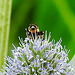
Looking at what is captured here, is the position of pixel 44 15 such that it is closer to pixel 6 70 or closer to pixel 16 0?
pixel 16 0

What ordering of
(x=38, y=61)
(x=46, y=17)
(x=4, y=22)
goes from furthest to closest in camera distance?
(x=46, y=17), (x=4, y=22), (x=38, y=61)

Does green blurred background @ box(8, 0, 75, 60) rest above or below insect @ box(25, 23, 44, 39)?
above

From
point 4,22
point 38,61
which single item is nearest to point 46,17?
point 4,22

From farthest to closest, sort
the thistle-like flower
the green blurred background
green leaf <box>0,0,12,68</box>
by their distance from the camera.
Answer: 1. the green blurred background
2. green leaf <box>0,0,12,68</box>
3. the thistle-like flower

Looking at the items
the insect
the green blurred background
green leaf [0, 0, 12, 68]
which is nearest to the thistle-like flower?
the insect

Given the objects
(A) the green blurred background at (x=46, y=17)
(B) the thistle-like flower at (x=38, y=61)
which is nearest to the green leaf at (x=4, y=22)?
(B) the thistle-like flower at (x=38, y=61)

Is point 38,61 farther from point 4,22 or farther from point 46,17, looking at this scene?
point 46,17

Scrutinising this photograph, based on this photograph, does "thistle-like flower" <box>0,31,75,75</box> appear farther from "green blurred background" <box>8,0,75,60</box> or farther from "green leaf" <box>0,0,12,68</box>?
"green blurred background" <box>8,0,75,60</box>
